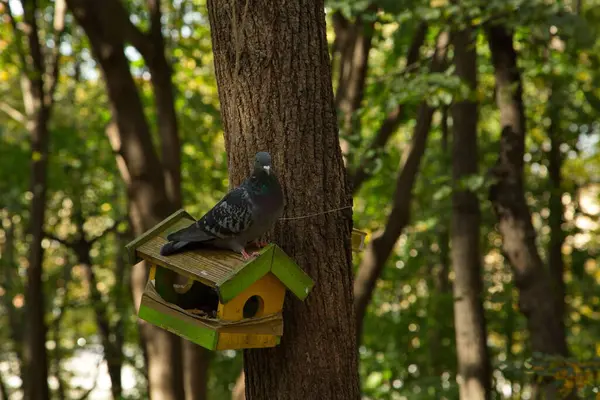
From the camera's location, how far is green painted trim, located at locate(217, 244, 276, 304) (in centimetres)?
254

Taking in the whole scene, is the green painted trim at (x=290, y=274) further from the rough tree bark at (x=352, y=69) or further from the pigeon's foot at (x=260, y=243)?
the rough tree bark at (x=352, y=69)

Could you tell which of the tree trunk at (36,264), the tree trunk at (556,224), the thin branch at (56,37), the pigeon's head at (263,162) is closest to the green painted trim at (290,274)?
the pigeon's head at (263,162)

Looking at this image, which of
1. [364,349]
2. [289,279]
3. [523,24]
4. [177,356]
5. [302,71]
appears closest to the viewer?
[289,279]

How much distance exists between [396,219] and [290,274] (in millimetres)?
3933

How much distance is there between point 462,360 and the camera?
692 cm

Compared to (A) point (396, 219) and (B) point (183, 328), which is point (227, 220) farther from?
(A) point (396, 219)

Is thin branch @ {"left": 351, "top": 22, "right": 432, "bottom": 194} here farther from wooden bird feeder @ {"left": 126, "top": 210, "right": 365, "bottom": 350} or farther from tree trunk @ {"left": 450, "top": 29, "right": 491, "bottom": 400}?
wooden bird feeder @ {"left": 126, "top": 210, "right": 365, "bottom": 350}

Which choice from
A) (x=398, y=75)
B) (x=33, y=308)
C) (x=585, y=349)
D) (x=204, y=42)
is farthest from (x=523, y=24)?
(x=204, y=42)

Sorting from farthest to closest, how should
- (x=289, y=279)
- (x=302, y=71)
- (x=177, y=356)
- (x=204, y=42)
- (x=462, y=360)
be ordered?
1. (x=204, y=42)
2. (x=462, y=360)
3. (x=177, y=356)
4. (x=302, y=71)
5. (x=289, y=279)

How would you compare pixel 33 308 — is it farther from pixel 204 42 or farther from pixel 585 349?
pixel 585 349

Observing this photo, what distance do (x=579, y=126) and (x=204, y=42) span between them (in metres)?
5.63

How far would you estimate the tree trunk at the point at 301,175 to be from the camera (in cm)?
275

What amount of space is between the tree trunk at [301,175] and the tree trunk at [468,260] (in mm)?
4177

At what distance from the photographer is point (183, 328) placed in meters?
2.79
